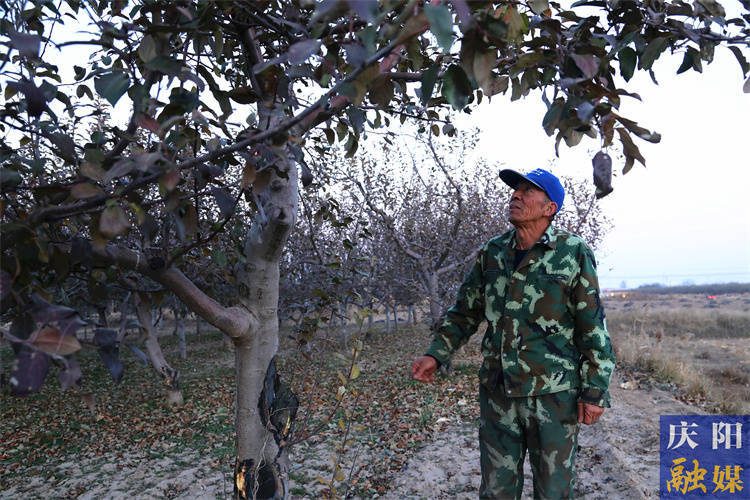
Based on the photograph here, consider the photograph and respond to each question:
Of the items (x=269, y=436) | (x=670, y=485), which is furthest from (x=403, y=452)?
(x=269, y=436)

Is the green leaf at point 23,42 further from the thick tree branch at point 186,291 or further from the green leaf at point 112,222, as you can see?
the thick tree branch at point 186,291

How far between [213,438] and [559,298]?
542cm

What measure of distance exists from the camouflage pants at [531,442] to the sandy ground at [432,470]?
1.58 meters

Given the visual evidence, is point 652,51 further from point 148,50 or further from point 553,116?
point 148,50

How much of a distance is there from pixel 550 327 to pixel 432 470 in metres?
2.57

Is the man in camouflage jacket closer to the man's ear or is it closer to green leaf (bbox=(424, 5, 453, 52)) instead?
the man's ear

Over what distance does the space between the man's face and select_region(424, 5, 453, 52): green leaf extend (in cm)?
173

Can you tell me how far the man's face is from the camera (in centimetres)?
233

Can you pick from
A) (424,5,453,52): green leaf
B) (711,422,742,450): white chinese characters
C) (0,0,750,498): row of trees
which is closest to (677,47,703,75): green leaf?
(0,0,750,498): row of trees

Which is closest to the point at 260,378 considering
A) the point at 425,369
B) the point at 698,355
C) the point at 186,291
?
the point at 186,291

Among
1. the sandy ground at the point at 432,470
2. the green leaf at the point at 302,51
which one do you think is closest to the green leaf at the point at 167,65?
the green leaf at the point at 302,51

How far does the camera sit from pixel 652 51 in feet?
4.43

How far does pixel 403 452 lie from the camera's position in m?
4.73

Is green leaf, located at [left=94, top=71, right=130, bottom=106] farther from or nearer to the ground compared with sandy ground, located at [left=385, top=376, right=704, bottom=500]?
farther from the ground
